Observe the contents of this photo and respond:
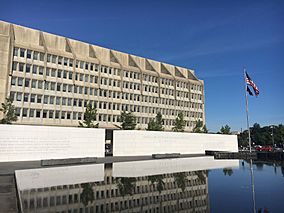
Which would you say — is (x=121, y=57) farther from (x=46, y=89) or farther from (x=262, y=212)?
(x=262, y=212)

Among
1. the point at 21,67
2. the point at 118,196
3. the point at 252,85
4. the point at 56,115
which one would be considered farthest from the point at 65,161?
the point at 252,85

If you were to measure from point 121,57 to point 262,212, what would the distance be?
68120mm

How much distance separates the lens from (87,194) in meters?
13.5

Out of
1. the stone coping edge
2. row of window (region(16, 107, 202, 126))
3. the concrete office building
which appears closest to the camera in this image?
the stone coping edge

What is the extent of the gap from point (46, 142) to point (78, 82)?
97.3ft

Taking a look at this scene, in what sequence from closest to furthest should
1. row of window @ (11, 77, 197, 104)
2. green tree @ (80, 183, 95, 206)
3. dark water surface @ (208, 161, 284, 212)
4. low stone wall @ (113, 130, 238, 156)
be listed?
1. dark water surface @ (208, 161, 284, 212)
2. green tree @ (80, 183, 95, 206)
3. low stone wall @ (113, 130, 238, 156)
4. row of window @ (11, 77, 197, 104)

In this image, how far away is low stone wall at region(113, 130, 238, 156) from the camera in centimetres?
4284

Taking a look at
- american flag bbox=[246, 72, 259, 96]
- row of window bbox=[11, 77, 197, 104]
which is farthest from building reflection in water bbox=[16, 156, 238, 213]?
row of window bbox=[11, 77, 197, 104]

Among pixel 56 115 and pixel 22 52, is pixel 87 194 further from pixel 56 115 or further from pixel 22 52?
pixel 22 52

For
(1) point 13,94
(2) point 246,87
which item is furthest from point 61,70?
(2) point 246,87

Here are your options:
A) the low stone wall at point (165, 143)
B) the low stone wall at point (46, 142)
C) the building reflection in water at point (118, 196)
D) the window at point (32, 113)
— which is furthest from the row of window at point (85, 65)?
the building reflection in water at point (118, 196)

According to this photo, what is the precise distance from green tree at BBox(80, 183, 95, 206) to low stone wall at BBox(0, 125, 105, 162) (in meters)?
19.9

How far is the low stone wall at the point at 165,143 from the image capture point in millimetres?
42841

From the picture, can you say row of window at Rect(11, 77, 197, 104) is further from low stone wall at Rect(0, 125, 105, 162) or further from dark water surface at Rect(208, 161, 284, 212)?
dark water surface at Rect(208, 161, 284, 212)
